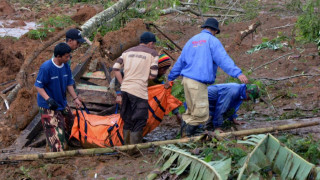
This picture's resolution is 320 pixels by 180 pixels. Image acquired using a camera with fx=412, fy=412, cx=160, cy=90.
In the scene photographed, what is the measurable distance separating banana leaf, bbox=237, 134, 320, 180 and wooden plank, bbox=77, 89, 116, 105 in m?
3.04

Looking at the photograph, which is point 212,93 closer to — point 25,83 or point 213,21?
point 213,21

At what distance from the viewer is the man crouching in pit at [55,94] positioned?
5344mm

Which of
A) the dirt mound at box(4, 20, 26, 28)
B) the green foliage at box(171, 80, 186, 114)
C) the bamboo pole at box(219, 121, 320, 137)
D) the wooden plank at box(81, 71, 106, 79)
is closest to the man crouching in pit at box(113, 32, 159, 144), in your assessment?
the bamboo pole at box(219, 121, 320, 137)

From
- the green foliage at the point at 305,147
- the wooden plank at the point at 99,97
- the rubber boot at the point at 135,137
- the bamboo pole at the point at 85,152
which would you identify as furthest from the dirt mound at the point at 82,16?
the green foliage at the point at 305,147

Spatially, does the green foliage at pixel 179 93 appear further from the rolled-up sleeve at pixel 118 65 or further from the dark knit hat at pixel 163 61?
the rolled-up sleeve at pixel 118 65

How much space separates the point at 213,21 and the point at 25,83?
3.96m

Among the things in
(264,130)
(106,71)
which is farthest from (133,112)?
(106,71)

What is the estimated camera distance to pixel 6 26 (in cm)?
1427

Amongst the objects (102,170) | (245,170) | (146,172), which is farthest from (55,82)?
(245,170)

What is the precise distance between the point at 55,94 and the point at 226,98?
2.47 m

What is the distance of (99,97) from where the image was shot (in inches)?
271

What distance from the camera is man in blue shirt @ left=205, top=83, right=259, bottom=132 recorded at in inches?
240

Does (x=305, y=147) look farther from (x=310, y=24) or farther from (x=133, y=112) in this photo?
(x=310, y=24)

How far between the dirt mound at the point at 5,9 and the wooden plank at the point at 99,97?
10797 mm
